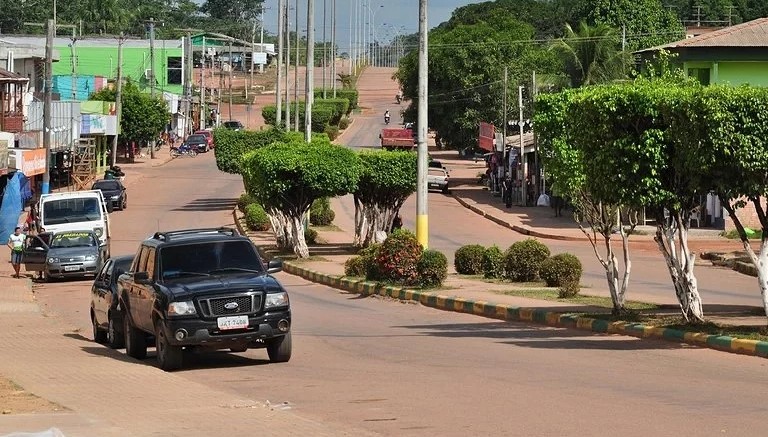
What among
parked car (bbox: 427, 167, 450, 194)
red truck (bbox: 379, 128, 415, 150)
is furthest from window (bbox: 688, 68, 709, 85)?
red truck (bbox: 379, 128, 415, 150)

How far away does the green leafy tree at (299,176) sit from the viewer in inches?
1455

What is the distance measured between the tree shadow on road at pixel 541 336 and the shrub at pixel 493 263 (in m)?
8.23

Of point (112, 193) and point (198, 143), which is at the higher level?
point (198, 143)

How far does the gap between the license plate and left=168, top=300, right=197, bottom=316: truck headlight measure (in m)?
0.37

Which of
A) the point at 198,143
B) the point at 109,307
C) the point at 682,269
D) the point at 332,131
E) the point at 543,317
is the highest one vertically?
the point at 332,131

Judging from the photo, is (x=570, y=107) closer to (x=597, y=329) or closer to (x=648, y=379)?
(x=597, y=329)

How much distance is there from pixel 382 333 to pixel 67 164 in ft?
180

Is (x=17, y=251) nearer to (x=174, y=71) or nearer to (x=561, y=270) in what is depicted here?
(x=561, y=270)

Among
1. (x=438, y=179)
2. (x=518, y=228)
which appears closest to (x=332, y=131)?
(x=438, y=179)

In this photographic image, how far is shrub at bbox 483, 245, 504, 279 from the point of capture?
30.4 m

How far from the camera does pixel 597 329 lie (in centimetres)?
1989

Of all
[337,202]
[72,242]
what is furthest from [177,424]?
[337,202]

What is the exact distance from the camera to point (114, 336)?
66.8 feet

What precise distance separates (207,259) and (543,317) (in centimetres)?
673
